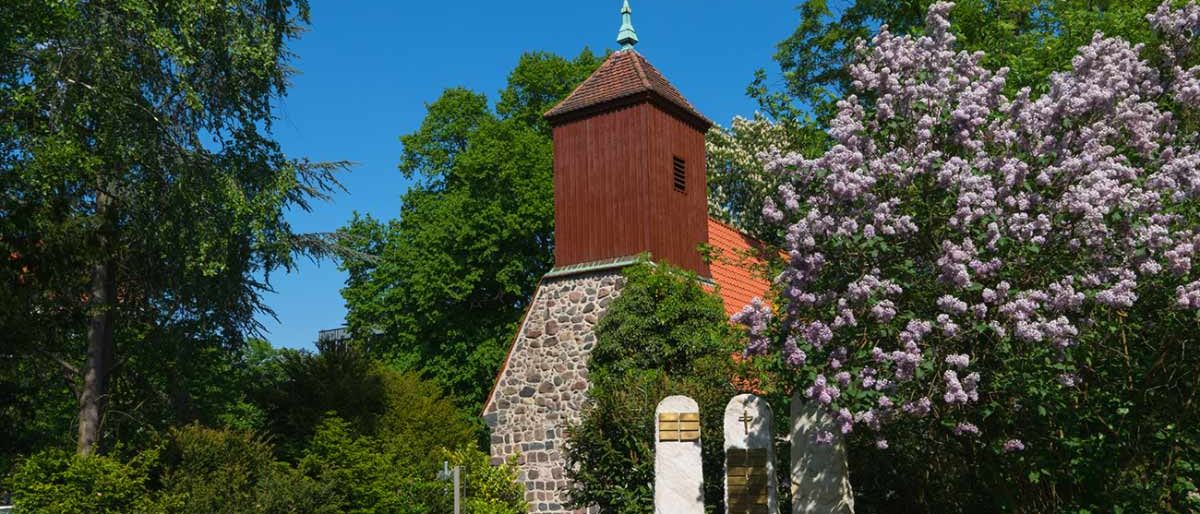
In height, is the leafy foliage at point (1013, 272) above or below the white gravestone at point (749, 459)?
above

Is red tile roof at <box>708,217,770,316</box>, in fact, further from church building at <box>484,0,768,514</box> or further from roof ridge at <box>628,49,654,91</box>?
roof ridge at <box>628,49,654,91</box>

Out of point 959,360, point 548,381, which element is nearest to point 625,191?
point 548,381

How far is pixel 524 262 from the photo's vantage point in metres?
28.5

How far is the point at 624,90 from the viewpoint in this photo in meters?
20.2

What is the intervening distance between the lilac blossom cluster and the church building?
897cm

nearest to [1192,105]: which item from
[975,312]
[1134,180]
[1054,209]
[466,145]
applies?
[1134,180]

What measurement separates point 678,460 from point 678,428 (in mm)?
355

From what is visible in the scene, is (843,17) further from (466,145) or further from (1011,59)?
(466,145)

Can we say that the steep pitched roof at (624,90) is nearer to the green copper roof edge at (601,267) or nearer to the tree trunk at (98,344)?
the green copper roof edge at (601,267)

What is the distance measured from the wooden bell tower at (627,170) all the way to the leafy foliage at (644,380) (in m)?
1.58

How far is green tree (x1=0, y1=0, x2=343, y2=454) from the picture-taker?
15742 mm

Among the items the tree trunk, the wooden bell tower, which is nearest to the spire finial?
the wooden bell tower

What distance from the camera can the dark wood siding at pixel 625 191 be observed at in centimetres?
1970

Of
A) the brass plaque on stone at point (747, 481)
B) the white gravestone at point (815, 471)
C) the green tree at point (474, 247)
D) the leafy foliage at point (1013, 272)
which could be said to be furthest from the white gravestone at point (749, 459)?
the green tree at point (474, 247)
